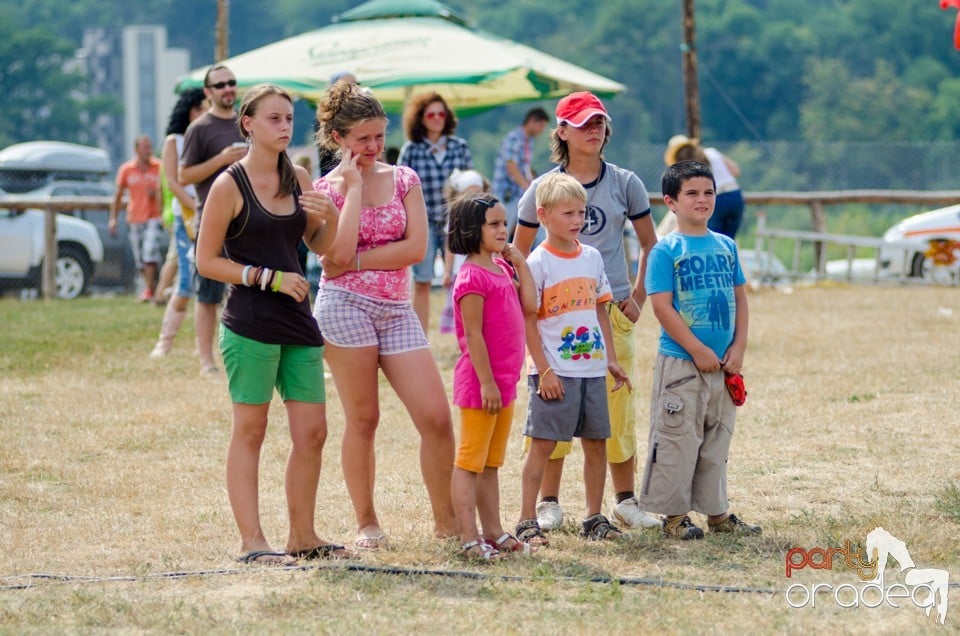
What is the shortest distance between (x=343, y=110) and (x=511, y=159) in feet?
25.5

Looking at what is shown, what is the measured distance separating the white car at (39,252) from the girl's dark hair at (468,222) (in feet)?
41.4

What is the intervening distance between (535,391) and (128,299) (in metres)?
11.7

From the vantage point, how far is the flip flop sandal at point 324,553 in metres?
5.21

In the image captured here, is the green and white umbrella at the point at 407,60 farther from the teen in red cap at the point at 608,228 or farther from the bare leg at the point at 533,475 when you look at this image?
the bare leg at the point at 533,475

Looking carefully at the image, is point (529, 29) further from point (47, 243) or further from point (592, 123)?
point (592, 123)

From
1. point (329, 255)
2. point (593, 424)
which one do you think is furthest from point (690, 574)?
point (329, 255)

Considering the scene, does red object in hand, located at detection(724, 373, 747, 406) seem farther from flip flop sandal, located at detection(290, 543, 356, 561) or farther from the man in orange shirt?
the man in orange shirt

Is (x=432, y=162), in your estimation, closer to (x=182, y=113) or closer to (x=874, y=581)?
(x=182, y=113)

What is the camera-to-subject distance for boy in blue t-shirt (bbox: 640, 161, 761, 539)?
5.57 metres

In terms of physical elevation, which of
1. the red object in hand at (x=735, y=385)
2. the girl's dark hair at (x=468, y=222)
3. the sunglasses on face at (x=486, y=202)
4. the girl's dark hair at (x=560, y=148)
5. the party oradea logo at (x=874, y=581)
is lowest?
the party oradea logo at (x=874, y=581)

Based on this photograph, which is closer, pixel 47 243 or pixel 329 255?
pixel 329 255

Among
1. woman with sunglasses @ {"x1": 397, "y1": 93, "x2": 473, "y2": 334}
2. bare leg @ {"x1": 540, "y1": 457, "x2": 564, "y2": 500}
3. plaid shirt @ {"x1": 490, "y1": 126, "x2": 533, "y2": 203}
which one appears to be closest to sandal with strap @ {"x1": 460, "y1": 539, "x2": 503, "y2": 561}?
bare leg @ {"x1": 540, "y1": 457, "x2": 564, "y2": 500}

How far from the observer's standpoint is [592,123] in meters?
5.80

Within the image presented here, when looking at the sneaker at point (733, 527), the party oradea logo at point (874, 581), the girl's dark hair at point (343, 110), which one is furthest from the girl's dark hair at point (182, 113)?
the party oradea logo at point (874, 581)
